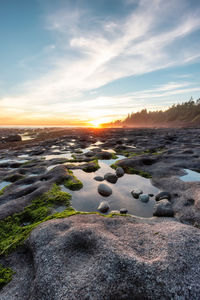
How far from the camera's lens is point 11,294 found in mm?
2498

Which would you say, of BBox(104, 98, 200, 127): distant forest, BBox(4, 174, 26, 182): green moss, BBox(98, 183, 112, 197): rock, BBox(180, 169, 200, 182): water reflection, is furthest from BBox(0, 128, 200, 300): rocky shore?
BBox(104, 98, 200, 127): distant forest

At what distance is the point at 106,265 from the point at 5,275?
203cm

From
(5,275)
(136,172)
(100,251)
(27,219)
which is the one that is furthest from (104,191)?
(5,275)

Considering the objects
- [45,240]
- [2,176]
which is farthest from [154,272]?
[2,176]

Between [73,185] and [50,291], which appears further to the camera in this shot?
[73,185]

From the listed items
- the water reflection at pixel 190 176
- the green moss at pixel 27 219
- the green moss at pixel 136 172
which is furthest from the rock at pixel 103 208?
the water reflection at pixel 190 176

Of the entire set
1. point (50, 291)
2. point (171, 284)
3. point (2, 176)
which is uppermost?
point (171, 284)

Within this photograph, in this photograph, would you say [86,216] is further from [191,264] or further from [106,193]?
[191,264]

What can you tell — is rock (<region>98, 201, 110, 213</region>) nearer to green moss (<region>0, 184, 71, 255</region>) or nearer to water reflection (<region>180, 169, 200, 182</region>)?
green moss (<region>0, 184, 71, 255</region>)

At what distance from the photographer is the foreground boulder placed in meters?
2.28

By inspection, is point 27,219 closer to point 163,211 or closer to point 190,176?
point 163,211

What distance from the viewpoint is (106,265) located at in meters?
2.63

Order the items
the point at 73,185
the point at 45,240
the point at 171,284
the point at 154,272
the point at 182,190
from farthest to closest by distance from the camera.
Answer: the point at 73,185
the point at 182,190
the point at 45,240
the point at 154,272
the point at 171,284

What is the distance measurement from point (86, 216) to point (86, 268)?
1.96m
